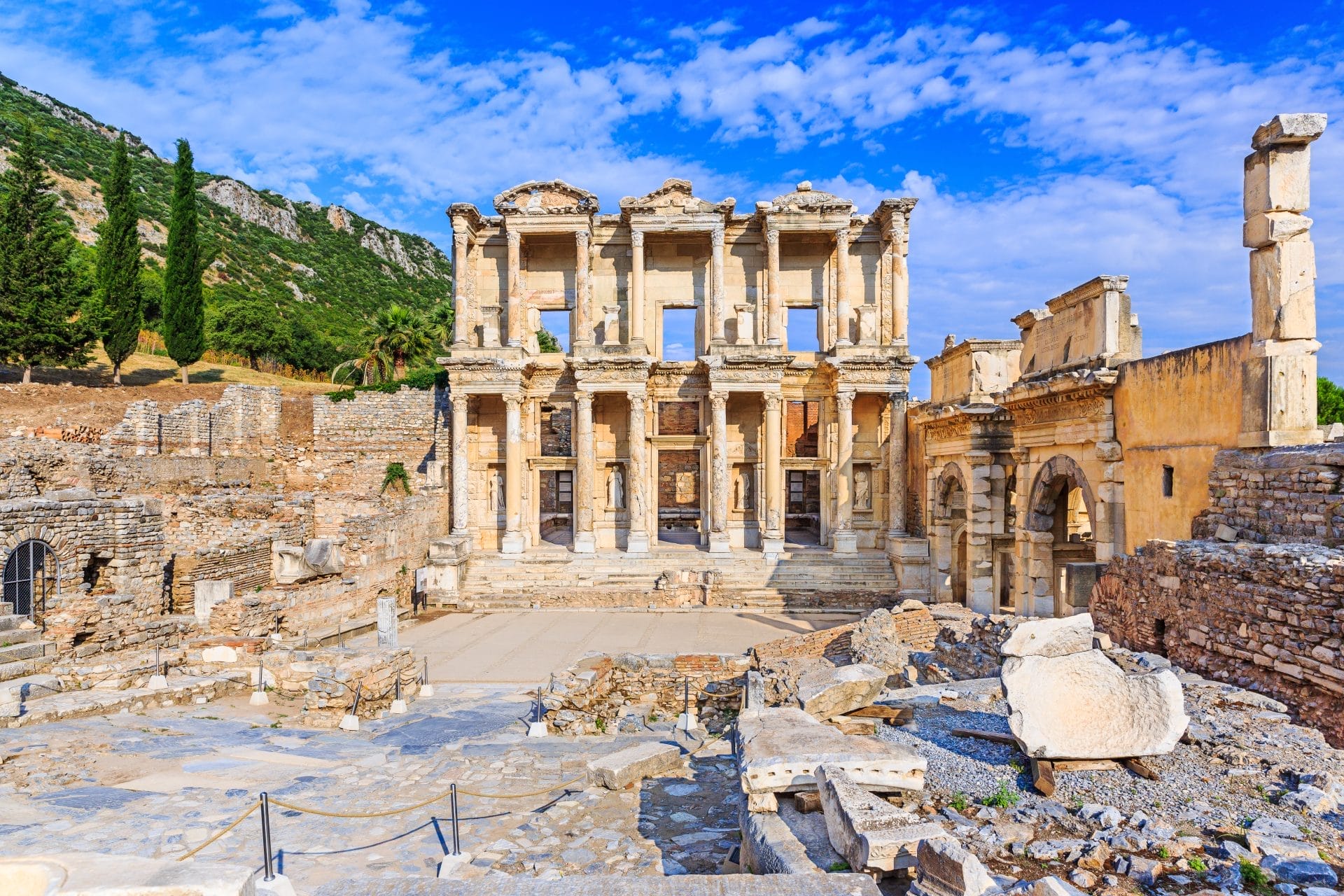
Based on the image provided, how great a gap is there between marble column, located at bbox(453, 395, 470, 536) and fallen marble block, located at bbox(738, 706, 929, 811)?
66.0ft

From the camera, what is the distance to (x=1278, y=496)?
8.98m

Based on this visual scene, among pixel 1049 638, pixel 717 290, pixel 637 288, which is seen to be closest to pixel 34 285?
pixel 637 288

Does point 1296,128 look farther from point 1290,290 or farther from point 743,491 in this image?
point 743,491

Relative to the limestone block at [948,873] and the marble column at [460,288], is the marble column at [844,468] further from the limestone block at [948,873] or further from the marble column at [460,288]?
the limestone block at [948,873]

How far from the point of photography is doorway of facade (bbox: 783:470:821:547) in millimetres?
28906

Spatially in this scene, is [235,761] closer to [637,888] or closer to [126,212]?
[637,888]

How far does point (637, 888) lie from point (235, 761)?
243 inches

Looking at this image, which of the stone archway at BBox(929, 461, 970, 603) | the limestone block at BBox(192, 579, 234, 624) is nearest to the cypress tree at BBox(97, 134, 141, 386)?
the limestone block at BBox(192, 579, 234, 624)

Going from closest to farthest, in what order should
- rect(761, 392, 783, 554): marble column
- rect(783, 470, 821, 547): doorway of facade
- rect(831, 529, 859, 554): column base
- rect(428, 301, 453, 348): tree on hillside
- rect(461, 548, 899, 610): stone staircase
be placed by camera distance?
rect(461, 548, 899, 610): stone staircase < rect(831, 529, 859, 554): column base < rect(761, 392, 783, 554): marble column < rect(783, 470, 821, 547): doorway of facade < rect(428, 301, 453, 348): tree on hillside

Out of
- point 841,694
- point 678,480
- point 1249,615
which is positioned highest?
point 678,480

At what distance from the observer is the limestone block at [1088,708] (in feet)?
17.7

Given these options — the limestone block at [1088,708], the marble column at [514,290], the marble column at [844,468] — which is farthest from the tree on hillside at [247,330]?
the limestone block at [1088,708]

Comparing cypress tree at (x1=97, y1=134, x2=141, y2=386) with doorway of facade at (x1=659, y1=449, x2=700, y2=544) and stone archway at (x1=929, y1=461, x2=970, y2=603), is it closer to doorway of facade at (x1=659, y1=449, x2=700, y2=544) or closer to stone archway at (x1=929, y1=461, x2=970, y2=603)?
doorway of facade at (x1=659, y1=449, x2=700, y2=544)

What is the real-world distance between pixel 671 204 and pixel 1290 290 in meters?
18.0
